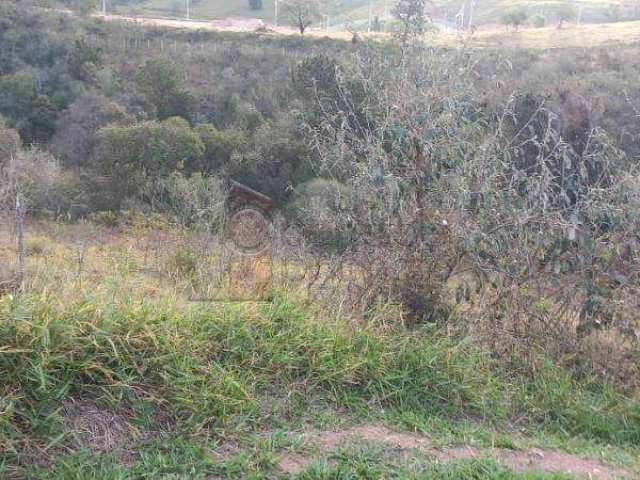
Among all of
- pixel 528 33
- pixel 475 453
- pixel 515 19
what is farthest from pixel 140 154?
pixel 515 19

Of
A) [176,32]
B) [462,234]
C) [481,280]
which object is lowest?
[481,280]

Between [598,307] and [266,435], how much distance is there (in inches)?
103

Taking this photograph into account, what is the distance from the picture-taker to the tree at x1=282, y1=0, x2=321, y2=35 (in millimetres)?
40688

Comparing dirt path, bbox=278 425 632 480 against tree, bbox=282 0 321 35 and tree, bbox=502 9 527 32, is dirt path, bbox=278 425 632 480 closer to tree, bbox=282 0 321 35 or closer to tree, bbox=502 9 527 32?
tree, bbox=282 0 321 35

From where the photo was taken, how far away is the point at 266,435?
3.37 m

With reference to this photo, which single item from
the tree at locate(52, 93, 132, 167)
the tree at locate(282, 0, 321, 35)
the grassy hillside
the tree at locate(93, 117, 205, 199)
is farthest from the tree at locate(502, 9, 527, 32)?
the tree at locate(93, 117, 205, 199)

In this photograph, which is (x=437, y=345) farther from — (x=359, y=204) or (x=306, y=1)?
(x=306, y=1)

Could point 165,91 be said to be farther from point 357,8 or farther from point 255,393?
point 357,8

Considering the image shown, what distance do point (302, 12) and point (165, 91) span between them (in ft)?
54.8

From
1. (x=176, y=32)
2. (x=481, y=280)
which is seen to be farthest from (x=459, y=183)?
(x=176, y=32)

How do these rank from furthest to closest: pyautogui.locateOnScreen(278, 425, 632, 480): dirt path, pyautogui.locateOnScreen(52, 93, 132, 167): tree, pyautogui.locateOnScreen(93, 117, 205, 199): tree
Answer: pyautogui.locateOnScreen(52, 93, 132, 167): tree, pyautogui.locateOnScreen(93, 117, 205, 199): tree, pyautogui.locateOnScreen(278, 425, 632, 480): dirt path

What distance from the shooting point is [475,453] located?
3512mm

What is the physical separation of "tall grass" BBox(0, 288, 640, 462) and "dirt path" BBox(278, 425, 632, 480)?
0.26 metres

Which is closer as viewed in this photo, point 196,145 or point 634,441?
point 634,441
